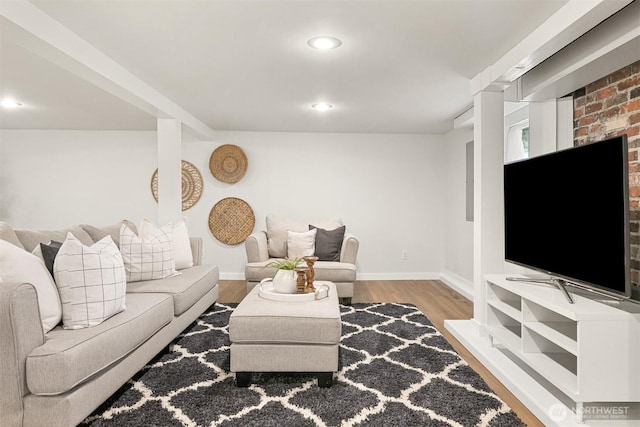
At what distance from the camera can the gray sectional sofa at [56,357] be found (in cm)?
181

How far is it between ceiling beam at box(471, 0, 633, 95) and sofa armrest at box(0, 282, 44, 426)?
3.04 metres

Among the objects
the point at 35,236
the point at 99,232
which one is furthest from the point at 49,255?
the point at 99,232

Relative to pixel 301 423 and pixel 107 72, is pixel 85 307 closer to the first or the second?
pixel 301 423

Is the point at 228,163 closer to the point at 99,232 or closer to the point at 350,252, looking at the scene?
the point at 350,252

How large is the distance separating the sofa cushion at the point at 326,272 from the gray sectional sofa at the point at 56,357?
2041 mm

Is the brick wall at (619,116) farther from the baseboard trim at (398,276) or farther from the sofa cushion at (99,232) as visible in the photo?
the sofa cushion at (99,232)

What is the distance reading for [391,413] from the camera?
2244 millimetres

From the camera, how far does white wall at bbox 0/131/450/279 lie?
6219mm

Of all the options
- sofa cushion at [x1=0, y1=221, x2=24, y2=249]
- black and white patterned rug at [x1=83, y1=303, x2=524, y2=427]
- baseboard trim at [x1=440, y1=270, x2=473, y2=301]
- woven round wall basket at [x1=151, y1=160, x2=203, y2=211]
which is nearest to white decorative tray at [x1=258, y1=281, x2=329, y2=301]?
black and white patterned rug at [x1=83, y1=303, x2=524, y2=427]

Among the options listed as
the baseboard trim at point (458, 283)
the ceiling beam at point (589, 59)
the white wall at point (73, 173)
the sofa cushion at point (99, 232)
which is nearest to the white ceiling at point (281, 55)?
the ceiling beam at point (589, 59)

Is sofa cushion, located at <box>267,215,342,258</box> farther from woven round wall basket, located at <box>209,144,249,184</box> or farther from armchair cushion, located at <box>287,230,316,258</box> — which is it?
woven round wall basket, located at <box>209,144,249,184</box>

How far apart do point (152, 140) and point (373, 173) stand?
3.37 meters

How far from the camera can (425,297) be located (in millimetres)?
5094

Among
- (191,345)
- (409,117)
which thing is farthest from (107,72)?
(409,117)
